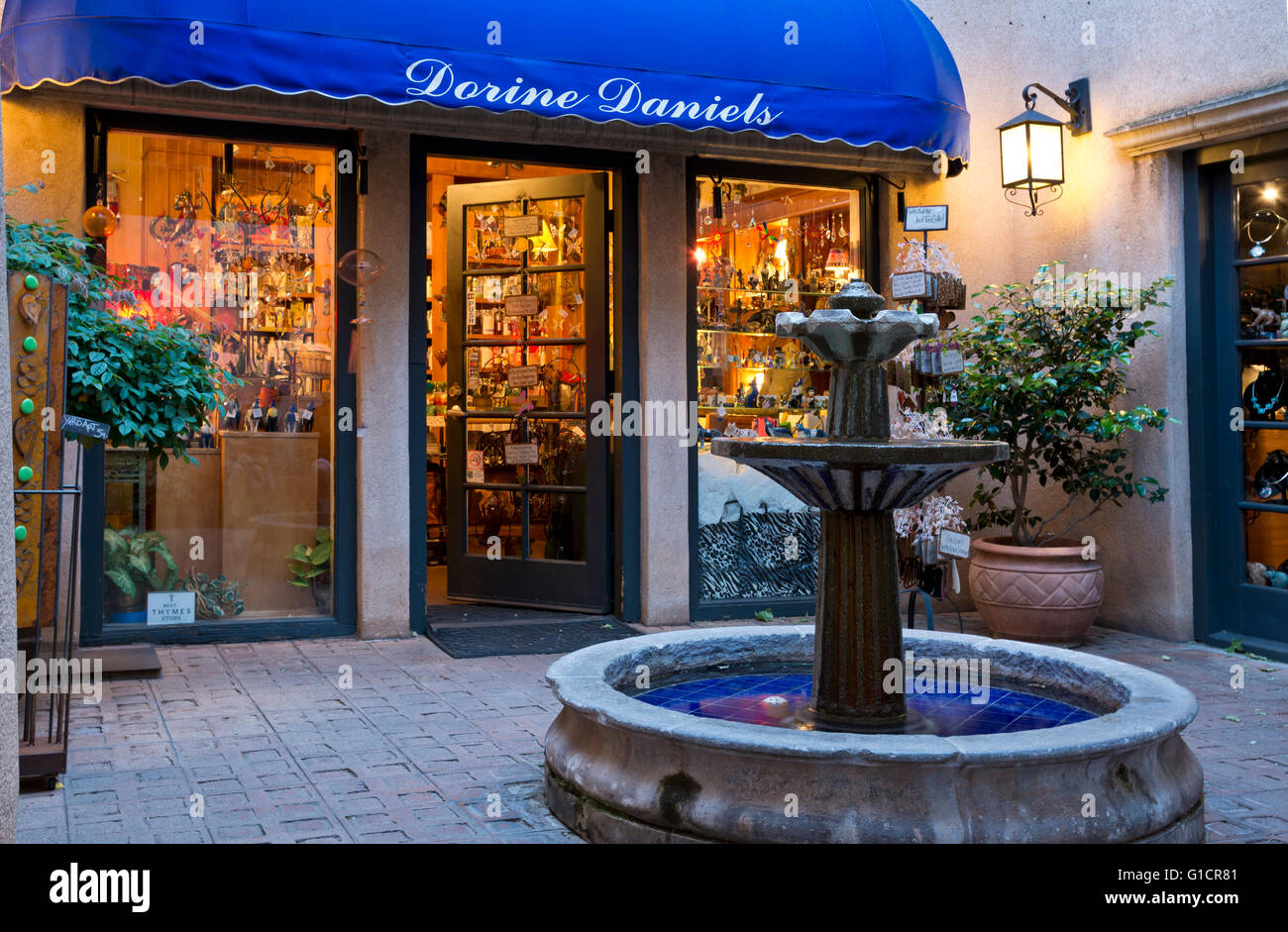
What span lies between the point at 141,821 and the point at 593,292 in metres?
4.89

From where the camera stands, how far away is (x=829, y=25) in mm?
7113

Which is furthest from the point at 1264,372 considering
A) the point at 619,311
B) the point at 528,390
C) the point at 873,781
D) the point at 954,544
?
the point at 873,781

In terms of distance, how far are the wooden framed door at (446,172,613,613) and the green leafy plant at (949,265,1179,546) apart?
2436 mm

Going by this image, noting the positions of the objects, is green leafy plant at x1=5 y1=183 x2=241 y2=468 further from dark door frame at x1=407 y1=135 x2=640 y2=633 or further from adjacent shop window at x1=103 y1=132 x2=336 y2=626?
dark door frame at x1=407 y1=135 x2=640 y2=633

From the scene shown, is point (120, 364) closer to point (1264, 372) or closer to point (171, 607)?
point (171, 607)

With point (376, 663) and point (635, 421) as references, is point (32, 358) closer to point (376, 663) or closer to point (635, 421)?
point (376, 663)

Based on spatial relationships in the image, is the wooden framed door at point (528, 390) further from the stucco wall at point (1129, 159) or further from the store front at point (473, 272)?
the stucco wall at point (1129, 159)

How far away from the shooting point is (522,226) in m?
8.38

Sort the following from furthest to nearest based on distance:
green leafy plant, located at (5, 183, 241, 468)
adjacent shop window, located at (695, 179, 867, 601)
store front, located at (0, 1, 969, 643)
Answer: adjacent shop window, located at (695, 179, 867, 601), store front, located at (0, 1, 969, 643), green leafy plant, located at (5, 183, 241, 468)

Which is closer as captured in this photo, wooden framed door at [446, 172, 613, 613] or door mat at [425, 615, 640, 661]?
door mat at [425, 615, 640, 661]

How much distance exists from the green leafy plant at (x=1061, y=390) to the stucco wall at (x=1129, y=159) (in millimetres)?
170

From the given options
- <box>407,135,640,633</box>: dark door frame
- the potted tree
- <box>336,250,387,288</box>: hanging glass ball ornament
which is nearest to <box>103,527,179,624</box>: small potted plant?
<box>407,135,640,633</box>: dark door frame

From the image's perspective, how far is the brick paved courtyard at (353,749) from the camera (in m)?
4.04

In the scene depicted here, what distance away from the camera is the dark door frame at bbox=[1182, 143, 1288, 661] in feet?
23.9
